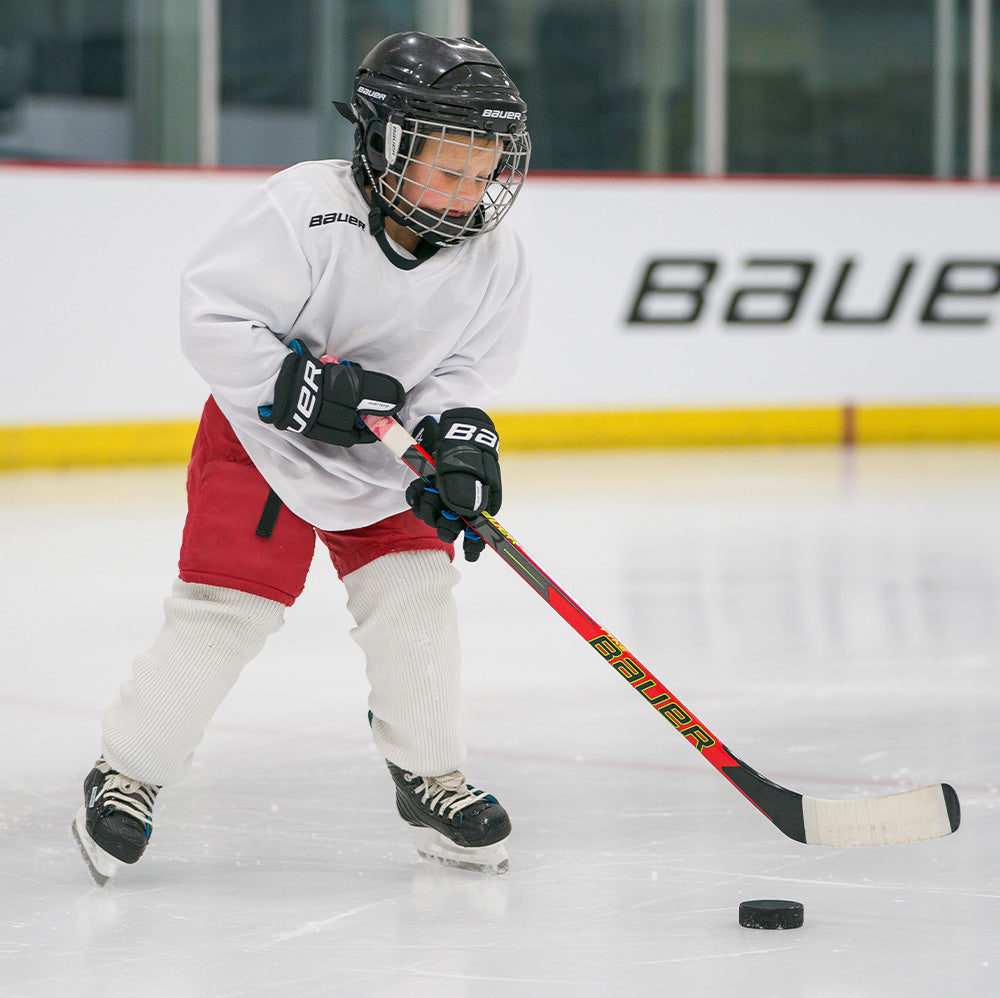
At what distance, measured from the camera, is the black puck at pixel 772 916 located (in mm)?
1704

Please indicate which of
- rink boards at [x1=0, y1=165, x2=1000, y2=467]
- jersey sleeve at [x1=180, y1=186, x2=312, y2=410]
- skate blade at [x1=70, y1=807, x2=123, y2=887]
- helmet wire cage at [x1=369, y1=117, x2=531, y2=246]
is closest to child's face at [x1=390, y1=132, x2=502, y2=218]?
helmet wire cage at [x1=369, y1=117, x2=531, y2=246]

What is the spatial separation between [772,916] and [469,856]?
37 cm

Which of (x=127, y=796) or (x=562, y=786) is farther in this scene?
(x=562, y=786)

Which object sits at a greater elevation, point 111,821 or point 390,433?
point 390,433

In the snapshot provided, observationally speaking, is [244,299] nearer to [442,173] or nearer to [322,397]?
[322,397]

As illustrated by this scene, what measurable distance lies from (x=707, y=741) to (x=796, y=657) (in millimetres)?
1288

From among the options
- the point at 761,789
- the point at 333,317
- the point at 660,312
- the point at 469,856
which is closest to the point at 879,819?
the point at 761,789

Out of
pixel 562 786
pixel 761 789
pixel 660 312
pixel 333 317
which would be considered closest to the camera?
pixel 761 789

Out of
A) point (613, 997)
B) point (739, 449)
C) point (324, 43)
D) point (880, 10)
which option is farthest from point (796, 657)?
point (880, 10)

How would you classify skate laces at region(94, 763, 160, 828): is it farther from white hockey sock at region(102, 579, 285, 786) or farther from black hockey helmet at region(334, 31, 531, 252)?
black hockey helmet at region(334, 31, 531, 252)

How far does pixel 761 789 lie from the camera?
6.09 ft

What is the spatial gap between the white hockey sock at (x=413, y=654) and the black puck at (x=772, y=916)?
1.36 ft

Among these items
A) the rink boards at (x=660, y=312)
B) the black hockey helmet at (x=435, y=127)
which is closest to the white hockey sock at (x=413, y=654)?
the black hockey helmet at (x=435, y=127)

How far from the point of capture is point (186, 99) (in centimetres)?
654
